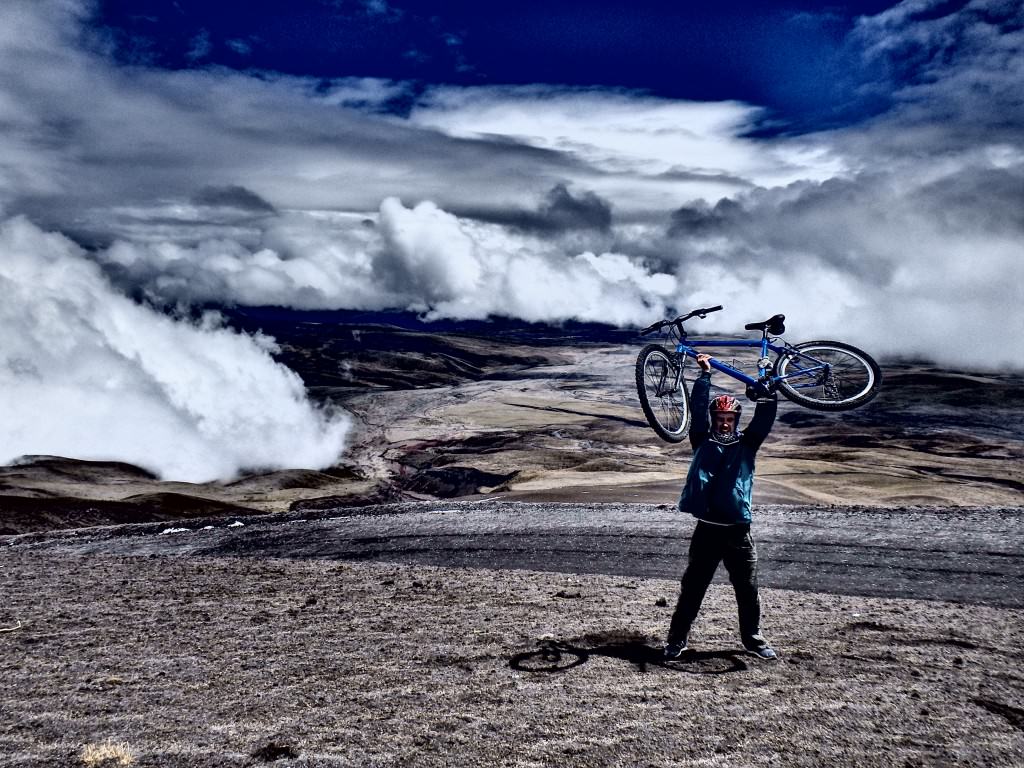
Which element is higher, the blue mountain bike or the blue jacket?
the blue mountain bike

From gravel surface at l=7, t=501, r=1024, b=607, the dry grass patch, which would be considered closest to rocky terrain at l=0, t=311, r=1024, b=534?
gravel surface at l=7, t=501, r=1024, b=607

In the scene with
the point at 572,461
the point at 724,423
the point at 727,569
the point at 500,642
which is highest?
Result: the point at 724,423

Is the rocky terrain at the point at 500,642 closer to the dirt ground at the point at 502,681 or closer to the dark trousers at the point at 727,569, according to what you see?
the dirt ground at the point at 502,681

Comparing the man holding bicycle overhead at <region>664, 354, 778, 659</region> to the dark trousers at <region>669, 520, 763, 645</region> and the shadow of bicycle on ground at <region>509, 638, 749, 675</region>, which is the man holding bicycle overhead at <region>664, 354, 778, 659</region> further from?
the shadow of bicycle on ground at <region>509, 638, 749, 675</region>

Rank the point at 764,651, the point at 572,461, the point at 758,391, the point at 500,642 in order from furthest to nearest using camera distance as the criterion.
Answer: the point at 572,461
the point at 500,642
the point at 764,651
the point at 758,391

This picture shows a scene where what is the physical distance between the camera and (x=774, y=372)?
859 cm

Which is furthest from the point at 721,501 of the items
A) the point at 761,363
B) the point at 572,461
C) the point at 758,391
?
the point at 572,461

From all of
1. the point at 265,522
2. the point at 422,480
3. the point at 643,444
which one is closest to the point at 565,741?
the point at 265,522

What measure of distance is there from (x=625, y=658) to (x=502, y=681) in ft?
4.95

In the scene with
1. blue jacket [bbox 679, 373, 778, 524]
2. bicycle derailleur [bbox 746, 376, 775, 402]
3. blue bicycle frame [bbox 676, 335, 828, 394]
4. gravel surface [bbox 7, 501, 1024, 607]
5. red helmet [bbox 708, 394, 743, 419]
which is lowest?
gravel surface [bbox 7, 501, 1024, 607]

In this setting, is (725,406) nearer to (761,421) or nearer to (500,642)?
(761,421)

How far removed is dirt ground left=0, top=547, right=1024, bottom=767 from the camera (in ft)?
20.1

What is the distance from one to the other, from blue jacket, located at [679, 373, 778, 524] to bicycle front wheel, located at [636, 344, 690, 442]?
1.41m

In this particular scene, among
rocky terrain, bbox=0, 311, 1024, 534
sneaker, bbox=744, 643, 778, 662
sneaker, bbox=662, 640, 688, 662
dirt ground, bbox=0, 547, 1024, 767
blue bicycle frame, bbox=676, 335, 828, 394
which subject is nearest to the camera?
dirt ground, bbox=0, 547, 1024, 767
